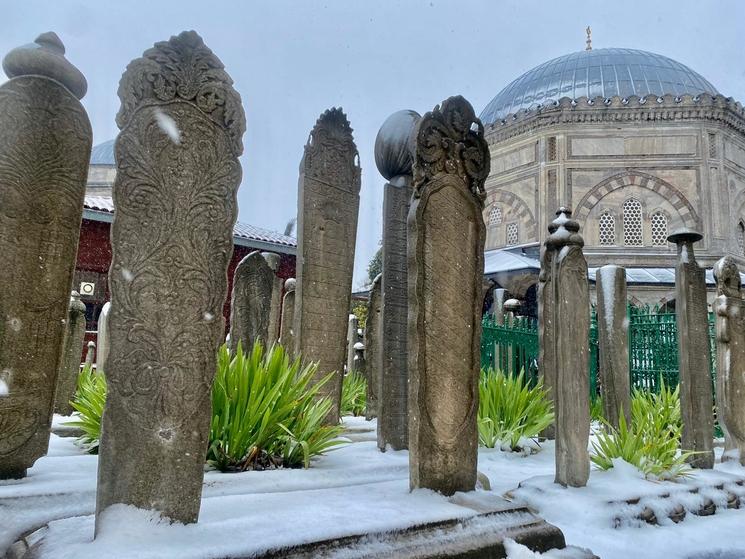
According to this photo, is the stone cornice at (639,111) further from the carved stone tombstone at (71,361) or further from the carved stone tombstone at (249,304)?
the carved stone tombstone at (71,361)

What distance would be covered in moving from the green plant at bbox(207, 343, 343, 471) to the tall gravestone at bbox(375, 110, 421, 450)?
1.92 ft

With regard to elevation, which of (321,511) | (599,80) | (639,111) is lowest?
(321,511)

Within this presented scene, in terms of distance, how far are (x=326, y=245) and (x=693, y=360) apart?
3.32 metres

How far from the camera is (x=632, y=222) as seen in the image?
65.5ft

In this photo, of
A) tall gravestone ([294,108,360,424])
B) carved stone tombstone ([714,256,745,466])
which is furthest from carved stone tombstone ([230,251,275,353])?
carved stone tombstone ([714,256,745,466])

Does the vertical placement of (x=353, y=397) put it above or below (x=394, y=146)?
below

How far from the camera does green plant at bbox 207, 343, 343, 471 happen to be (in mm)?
3613

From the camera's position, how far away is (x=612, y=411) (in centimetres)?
575

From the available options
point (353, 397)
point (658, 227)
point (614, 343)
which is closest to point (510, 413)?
point (614, 343)

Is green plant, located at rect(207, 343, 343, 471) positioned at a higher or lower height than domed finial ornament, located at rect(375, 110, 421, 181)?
lower

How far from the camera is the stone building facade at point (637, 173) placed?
768 inches

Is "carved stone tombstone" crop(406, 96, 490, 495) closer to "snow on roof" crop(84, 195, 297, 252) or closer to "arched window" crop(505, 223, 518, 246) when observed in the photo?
"snow on roof" crop(84, 195, 297, 252)

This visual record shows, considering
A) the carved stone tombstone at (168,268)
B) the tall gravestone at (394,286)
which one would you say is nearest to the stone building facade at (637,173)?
the tall gravestone at (394,286)

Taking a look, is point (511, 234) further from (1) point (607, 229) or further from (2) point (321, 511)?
(2) point (321, 511)
